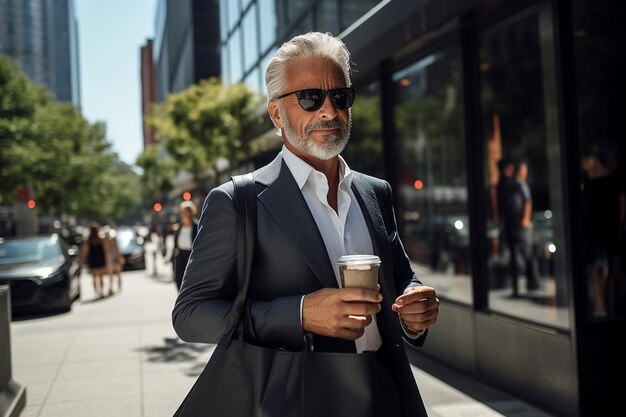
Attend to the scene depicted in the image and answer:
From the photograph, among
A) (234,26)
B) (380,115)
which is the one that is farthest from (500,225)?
(234,26)

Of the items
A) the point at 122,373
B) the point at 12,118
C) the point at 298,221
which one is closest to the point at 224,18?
the point at 12,118

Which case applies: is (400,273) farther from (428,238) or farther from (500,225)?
(428,238)

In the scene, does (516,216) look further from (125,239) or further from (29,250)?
(125,239)

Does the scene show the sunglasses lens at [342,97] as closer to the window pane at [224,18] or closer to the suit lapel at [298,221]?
the suit lapel at [298,221]

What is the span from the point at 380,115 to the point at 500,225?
7.37 ft

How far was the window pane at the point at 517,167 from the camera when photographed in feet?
29.1

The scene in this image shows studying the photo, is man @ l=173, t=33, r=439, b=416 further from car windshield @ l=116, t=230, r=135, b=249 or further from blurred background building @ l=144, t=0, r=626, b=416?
car windshield @ l=116, t=230, r=135, b=249

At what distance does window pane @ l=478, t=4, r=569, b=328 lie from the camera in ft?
29.1

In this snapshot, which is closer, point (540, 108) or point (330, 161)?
point (330, 161)

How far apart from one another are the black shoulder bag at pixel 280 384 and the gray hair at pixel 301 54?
70 centimetres

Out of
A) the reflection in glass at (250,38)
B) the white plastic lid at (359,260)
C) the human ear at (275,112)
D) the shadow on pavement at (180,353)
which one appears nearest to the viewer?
the white plastic lid at (359,260)

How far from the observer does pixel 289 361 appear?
184 centimetres

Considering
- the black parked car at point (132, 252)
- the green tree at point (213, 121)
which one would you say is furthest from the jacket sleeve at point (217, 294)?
the black parked car at point (132, 252)

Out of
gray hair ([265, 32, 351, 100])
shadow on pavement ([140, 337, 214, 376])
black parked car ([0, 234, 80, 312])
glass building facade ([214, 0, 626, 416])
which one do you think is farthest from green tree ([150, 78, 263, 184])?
gray hair ([265, 32, 351, 100])
